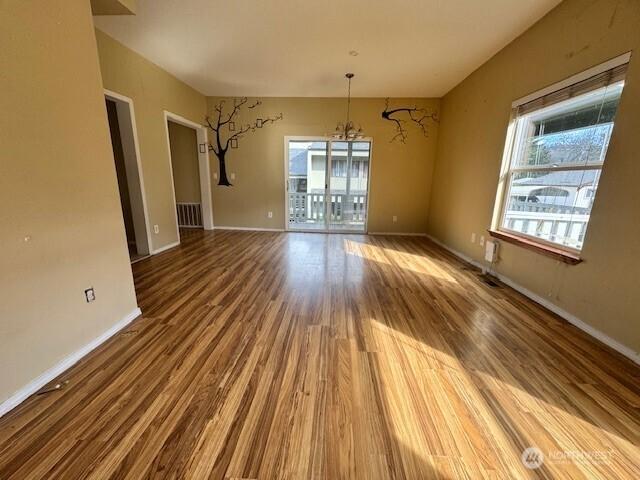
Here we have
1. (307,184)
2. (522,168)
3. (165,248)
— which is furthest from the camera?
(307,184)

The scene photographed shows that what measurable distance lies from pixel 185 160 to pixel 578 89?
240 inches

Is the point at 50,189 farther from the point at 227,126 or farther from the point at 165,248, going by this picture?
the point at 227,126

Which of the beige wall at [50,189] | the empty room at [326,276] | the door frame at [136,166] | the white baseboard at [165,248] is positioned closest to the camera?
the empty room at [326,276]

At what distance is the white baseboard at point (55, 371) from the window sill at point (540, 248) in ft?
12.2

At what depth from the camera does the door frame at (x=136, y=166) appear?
331 centimetres

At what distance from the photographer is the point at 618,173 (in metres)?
1.84

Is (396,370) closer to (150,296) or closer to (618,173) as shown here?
(618,173)

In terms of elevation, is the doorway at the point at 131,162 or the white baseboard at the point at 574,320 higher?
the doorway at the point at 131,162

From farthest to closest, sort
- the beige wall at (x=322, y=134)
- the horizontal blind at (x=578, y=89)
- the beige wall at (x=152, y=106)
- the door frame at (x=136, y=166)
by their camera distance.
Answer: the beige wall at (x=322, y=134)
the door frame at (x=136, y=166)
the beige wall at (x=152, y=106)
the horizontal blind at (x=578, y=89)

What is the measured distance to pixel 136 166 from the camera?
352cm

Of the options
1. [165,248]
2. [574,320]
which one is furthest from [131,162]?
[574,320]

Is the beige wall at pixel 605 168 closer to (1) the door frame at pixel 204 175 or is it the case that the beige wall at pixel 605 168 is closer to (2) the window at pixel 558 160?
(2) the window at pixel 558 160

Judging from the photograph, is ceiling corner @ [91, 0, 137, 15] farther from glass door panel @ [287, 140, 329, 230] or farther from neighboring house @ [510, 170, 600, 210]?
neighboring house @ [510, 170, 600, 210]

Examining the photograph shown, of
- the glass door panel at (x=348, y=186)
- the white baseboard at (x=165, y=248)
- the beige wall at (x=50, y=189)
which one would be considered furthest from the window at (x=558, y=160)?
the white baseboard at (x=165, y=248)
